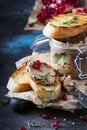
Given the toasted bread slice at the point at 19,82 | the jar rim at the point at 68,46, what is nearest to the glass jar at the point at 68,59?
the jar rim at the point at 68,46

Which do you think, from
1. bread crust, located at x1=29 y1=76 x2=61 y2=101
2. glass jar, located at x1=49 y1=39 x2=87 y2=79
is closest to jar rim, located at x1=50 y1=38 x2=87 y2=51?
glass jar, located at x1=49 y1=39 x2=87 y2=79

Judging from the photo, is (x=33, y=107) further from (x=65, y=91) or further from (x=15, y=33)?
(x=15, y=33)

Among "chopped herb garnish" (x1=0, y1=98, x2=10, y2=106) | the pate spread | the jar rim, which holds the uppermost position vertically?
the jar rim

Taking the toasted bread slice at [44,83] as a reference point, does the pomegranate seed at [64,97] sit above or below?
below

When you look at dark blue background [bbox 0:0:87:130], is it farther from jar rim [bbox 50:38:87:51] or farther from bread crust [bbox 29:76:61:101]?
jar rim [bbox 50:38:87:51]

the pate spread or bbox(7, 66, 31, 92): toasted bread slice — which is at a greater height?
the pate spread

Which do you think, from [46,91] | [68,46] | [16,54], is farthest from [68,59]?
[16,54]

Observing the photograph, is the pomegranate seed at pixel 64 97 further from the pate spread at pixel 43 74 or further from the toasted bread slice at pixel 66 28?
the toasted bread slice at pixel 66 28
